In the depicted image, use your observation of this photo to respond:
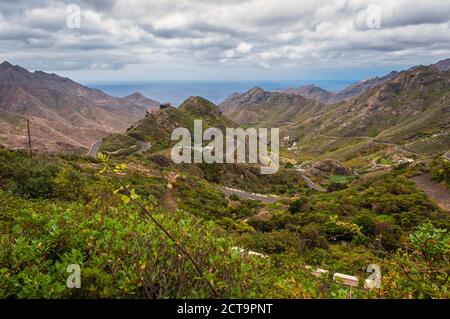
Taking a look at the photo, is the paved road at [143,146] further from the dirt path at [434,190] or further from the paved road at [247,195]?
the dirt path at [434,190]

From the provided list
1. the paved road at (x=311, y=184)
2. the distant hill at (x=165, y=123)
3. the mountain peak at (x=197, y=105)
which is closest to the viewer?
the paved road at (x=311, y=184)

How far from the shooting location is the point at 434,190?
1839 inches

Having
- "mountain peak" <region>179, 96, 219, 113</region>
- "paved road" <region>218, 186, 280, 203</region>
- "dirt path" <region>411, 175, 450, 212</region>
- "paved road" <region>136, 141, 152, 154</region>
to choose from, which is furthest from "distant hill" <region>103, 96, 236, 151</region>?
"dirt path" <region>411, 175, 450, 212</region>

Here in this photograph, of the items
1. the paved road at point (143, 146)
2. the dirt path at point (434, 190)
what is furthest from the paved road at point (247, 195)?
the paved road at point (143, 146)

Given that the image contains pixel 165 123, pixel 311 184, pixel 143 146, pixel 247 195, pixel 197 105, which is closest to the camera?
pixel 247 195

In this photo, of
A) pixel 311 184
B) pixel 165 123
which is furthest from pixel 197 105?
pixel 311 184

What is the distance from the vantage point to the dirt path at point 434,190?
1635 inches

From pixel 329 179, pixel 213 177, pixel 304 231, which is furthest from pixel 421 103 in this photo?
pixel 304 231

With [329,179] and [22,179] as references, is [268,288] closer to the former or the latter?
[22,179]

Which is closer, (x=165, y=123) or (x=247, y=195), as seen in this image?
(x=247, y=195)

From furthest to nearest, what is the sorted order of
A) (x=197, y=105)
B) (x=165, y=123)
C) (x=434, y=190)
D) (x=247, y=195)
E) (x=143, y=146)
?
(x=197, y=105) < (x=165, y=123) < (x=143, y=146) < (x=247, y=195) < (x=434, y=190)

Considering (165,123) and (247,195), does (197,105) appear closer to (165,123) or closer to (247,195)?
(165,123)

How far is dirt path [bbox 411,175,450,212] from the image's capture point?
41.5m
